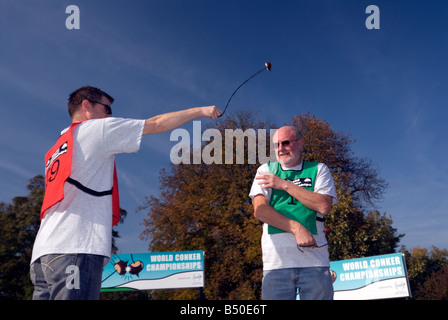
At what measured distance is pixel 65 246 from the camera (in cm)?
347

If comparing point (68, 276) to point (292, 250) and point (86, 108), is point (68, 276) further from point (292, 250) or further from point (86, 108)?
point (292, 250)

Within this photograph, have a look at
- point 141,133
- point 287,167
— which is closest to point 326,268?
point 287,167

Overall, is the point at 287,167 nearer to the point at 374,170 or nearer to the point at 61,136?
the point at 61,136

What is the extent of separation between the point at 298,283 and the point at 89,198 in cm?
202

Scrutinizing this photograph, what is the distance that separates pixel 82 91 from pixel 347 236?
28268 mm

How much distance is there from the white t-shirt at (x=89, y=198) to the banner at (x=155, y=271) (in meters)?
22.6

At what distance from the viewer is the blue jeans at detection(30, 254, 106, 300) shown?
3.24 meters

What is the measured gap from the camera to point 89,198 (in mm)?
3658

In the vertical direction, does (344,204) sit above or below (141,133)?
above

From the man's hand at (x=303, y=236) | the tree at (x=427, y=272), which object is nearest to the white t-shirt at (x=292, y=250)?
the man's hand at (x=303, y=236)

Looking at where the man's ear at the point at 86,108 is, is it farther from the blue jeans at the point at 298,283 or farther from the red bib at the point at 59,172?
the blue jeans at the point at 298,283

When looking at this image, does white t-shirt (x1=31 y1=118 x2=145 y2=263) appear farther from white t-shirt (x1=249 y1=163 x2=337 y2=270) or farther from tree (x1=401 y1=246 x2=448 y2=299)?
tree (x1=401 y1=246 x2=448 y2=299)
